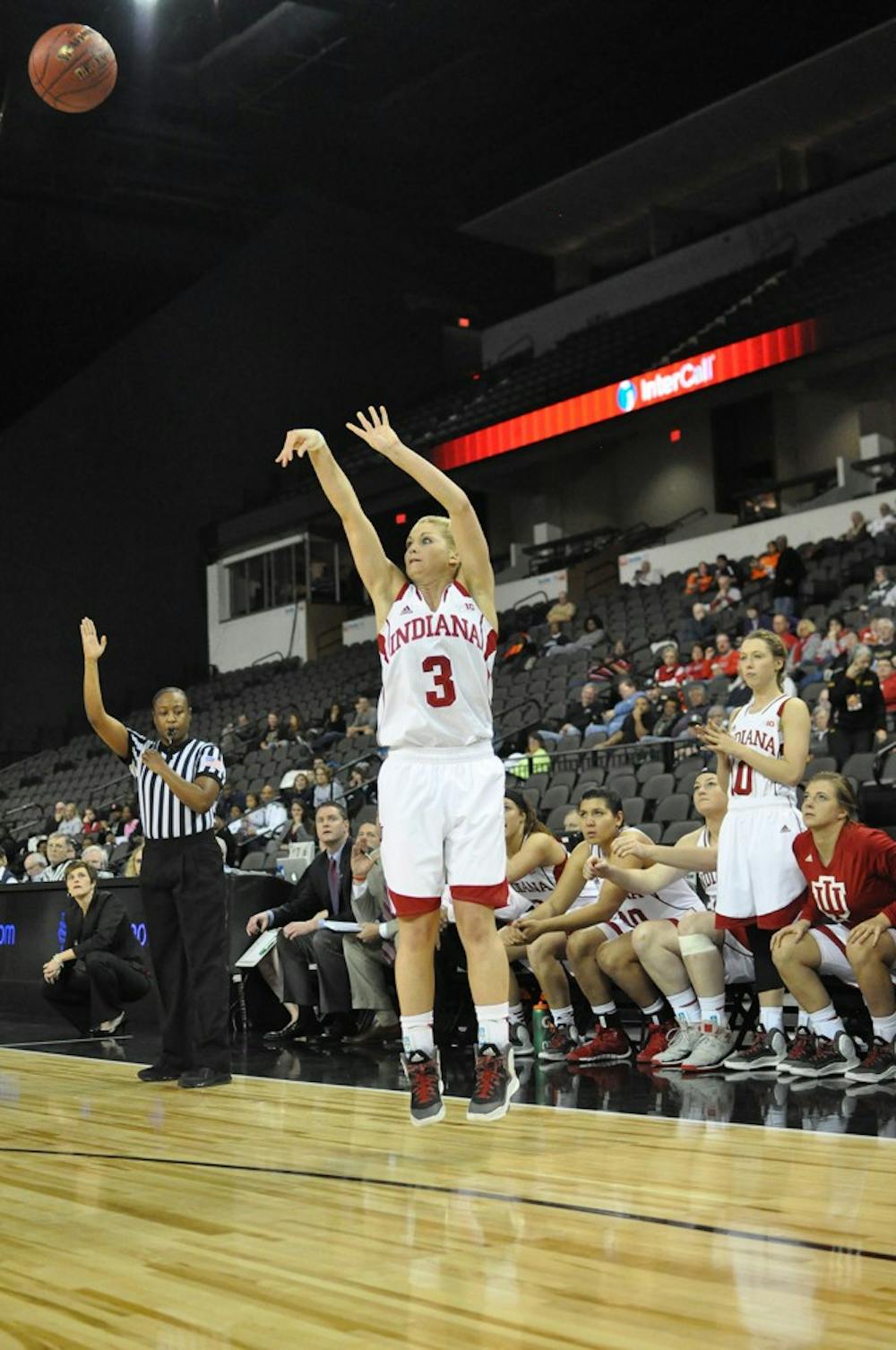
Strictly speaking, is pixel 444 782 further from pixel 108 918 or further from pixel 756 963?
pixel 108 918

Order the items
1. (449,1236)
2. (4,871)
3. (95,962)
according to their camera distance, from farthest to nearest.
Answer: (4,871)
(95,962)
(449,1236)

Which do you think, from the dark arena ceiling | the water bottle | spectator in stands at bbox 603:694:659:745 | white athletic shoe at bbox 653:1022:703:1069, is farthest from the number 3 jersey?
the dark arena ceiling

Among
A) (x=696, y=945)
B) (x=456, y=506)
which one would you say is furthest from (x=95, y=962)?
Answer: (x=456, y=506)

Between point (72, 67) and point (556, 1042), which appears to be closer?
point (556, 1042)

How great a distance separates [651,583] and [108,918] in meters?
12.2

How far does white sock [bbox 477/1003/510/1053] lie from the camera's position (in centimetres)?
371

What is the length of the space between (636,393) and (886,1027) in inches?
633

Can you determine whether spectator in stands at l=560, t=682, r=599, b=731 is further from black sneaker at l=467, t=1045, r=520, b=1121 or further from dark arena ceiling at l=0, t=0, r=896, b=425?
black sneaker at l=467, t=1045, r=520, b=1121

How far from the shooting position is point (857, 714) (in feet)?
28.3

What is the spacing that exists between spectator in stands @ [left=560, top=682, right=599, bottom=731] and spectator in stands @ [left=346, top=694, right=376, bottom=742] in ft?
7.69

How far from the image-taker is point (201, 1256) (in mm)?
2383

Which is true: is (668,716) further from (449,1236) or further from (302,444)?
(449,1236)

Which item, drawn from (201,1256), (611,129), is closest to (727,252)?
(611,129)

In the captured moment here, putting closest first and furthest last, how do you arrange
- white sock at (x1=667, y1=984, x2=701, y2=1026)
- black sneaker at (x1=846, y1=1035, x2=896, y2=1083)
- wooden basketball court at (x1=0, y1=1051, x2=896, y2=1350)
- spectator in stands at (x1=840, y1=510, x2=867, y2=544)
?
wooden basketball court at (x1=0, y1=1051, x2=896, y2=1350), black sneaker at (x1=846, y1=1035, x2=896, y2=1083), white sock at (x1=667, y1=984, x2=701, y2=1026), spectator in stands at (x1=840, y1=510, x2=867, y2=544)
